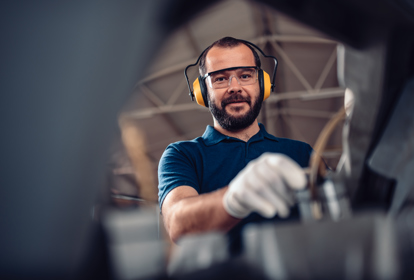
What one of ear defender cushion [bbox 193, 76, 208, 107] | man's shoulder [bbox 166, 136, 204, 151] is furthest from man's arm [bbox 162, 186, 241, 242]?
ear defender cushion [bbox 193, 76, 208, 107]

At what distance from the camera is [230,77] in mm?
818

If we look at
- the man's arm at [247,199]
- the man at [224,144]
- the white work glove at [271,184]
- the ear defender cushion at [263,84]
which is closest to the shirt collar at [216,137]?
the man at [224,144]

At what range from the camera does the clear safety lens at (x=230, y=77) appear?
2.68 feet

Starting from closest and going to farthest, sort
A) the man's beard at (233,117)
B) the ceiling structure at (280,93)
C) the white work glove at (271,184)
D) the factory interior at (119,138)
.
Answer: the factory interior at (119,138) → the white work glove at (271,184) → the man's beard at (233,117) → the ceiling structure at (280,93)

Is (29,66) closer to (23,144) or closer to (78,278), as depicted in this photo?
(23,144)

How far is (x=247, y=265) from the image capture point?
1.21 feet

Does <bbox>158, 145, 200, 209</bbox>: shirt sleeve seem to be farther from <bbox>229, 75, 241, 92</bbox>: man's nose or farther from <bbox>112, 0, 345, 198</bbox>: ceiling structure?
<bbox>112, 0, 345, 198</bbox>: ceiling structure

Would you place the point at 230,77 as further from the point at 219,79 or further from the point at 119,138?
the point at 119,138

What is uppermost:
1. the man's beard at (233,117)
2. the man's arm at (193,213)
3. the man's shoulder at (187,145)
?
the man's beard at (233,117)

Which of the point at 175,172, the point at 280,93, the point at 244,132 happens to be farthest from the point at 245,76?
the point at 280,93

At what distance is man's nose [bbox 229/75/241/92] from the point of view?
810 millimetres

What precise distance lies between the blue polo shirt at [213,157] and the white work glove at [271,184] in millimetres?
341

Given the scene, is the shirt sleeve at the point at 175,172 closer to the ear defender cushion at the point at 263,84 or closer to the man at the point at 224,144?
the man at the point at 224,144

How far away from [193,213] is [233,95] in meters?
0.36
